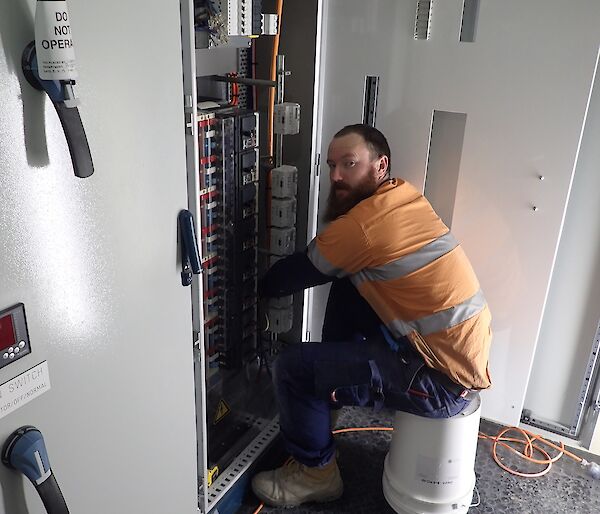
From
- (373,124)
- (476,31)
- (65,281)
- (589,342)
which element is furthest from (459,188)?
(65,281)

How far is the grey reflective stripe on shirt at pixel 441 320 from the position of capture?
1.80 m

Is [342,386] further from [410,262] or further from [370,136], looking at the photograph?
[370,136]

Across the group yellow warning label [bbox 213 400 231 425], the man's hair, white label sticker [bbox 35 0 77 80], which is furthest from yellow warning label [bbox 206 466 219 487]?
white label sticker [bbox 35 0 77 80]

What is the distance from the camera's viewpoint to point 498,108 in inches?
75.4

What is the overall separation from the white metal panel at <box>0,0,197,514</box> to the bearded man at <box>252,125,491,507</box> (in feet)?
1.94

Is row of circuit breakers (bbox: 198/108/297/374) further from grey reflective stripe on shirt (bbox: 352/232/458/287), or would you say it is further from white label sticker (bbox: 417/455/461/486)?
white label sticker (bbox: 417/455/461/486)

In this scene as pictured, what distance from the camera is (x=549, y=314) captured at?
2.22 meters

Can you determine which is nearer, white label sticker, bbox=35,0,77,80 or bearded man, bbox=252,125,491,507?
white label sticker, bbox=35,0,77,80

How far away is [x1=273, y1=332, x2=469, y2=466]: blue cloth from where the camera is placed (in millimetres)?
1836

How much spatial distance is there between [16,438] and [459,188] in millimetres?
1596

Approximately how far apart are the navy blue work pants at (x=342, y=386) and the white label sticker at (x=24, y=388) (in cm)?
100

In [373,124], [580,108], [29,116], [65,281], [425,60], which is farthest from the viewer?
[373,124]

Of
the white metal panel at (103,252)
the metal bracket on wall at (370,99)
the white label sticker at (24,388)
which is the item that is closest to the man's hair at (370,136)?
the metal bracket on wall at (370,99)

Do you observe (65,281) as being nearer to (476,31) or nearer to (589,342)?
(476,31)
